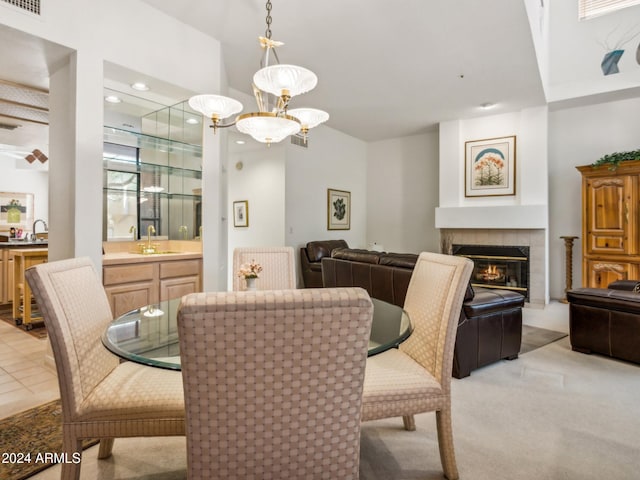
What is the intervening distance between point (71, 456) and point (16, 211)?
8819mm

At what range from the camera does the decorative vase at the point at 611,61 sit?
5023 mm

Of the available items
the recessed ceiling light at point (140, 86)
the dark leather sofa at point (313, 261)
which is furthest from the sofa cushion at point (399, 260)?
the recessed ceiling light at point (140, 86)

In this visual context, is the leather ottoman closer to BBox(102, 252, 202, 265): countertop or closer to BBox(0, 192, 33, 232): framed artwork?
BBox(102, 252, 202, 265): countertop

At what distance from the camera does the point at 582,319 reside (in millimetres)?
3164

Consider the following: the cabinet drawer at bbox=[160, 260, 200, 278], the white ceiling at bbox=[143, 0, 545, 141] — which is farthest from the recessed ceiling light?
the cabinet drawer at bbox=[160, 260, 200, 278]

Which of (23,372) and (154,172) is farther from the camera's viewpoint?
(154,172)

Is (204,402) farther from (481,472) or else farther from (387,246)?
(387,246)

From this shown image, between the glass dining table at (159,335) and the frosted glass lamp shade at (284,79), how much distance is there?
1411 mm

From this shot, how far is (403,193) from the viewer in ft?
23.0

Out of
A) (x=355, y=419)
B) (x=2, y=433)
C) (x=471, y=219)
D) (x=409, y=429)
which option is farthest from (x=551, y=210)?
(x=2, y=433)

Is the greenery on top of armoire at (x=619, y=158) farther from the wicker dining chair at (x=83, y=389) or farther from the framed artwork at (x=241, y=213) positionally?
the wicker dining chair at (x=83, y=389)

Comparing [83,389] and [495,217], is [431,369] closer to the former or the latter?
[83,389]

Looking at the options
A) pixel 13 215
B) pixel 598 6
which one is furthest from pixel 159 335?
pixel 13 215

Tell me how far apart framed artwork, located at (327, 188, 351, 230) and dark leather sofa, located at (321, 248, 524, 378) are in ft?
10.2
